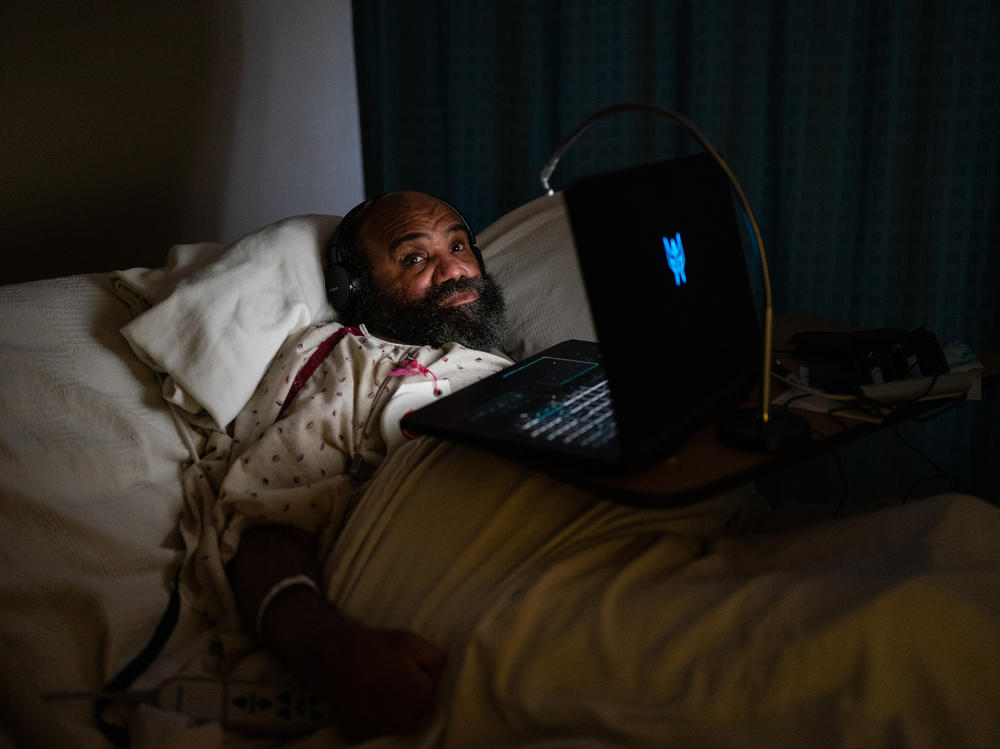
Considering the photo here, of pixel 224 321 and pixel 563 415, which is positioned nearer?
pixel 563 415

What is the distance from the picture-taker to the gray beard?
1.64m

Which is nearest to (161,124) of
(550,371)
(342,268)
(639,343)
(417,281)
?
(342,268)

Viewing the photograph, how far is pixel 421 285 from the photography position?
168 centimetres

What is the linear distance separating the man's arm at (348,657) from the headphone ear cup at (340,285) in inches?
25.4

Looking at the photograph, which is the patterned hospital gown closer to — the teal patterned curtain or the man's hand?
the man's hand

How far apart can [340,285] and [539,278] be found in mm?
438

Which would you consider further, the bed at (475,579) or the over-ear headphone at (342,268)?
the over-ear headphone at (342,268)

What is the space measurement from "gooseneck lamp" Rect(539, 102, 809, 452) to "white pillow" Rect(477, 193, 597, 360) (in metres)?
0.68

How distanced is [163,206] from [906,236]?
68.7 inches

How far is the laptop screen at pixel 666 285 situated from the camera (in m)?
0.87

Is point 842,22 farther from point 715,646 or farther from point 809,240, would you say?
point 715,646

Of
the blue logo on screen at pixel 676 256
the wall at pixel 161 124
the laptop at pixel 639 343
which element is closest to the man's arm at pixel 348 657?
the laptop at pixel 639 343

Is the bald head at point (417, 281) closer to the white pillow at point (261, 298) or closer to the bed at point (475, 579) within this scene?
the white pillow at point (261, 298)

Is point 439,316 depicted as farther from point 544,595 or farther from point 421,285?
point 544,595
